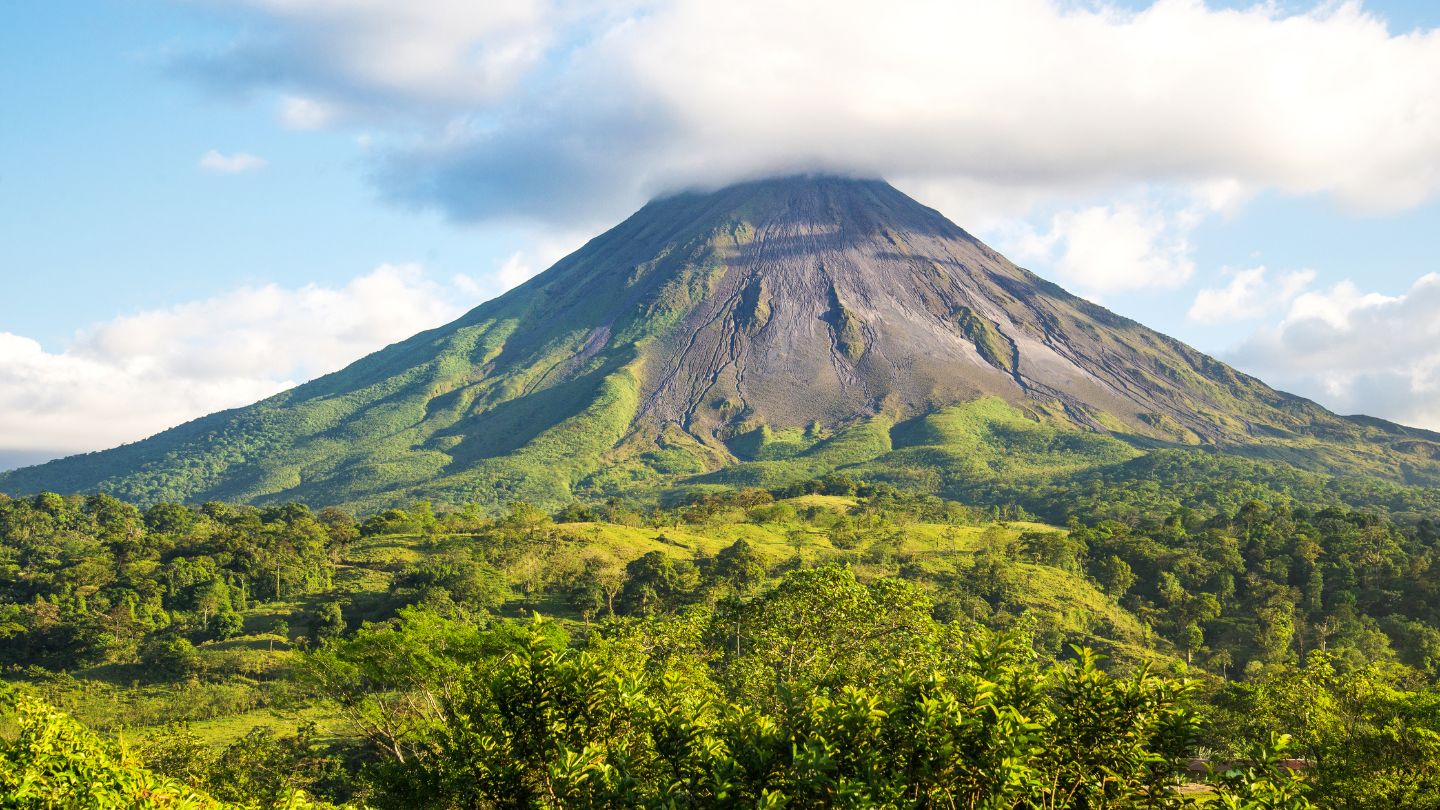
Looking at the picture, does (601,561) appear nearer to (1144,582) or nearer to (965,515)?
(1144,582)

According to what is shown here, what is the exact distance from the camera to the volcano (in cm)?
14762

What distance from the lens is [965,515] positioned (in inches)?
3752

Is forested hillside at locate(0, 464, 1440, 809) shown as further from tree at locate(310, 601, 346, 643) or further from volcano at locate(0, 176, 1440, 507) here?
volcano at locate(0, 176, 1440, 507)

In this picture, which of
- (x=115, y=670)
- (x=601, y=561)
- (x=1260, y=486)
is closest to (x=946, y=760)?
(x=115, y=670)

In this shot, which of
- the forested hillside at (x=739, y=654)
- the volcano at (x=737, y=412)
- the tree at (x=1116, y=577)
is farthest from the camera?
the volcano at (x=737, y=412)

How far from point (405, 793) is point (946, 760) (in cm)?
1053

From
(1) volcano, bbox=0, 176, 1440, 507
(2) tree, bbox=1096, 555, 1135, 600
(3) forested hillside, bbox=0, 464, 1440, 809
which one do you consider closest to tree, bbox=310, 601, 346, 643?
(3) forested hillside, bbox=0, 464, 1440, 809

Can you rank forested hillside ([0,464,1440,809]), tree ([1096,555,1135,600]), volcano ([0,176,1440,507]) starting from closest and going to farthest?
forested hillside ([0,464,1440,809]) → tree ([1096,555,1135,600]) → volcano ([0,176,1440,507])

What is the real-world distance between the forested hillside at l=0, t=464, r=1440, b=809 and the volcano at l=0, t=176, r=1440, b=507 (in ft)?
154

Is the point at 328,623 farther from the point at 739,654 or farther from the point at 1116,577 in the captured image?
the point at 1116,577

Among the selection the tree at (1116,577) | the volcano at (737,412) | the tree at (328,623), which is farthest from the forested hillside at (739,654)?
the volcano at (737,412)

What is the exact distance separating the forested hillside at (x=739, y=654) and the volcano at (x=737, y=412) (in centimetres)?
4693

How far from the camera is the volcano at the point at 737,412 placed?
484ft

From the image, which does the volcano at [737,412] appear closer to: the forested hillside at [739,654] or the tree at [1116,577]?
the forested hillside at [739,654]
